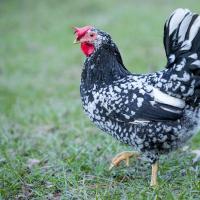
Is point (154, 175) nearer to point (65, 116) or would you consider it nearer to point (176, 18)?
point (176, 18)

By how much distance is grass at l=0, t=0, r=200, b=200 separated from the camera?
408cm

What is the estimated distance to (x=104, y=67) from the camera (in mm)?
4219

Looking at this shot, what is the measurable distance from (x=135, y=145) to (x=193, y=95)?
0.68 m

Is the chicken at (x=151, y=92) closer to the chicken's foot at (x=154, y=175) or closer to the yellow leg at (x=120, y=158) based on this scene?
the chicken's foot at (x=154, y=175)

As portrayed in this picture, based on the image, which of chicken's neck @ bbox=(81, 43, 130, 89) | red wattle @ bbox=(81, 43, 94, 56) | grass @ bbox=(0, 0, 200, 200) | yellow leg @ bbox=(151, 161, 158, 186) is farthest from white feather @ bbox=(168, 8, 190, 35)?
grass @ bbox=(0, 0, 200, 200)

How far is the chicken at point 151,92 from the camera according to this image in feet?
12.3

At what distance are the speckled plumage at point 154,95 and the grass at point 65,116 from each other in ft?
1.52

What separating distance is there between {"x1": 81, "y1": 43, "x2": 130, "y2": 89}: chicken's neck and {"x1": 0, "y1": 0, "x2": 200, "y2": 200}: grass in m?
0.90

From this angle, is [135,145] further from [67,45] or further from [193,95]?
[67,45]

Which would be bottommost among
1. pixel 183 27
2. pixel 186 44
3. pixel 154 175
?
pixel 154 175

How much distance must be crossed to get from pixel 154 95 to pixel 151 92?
0.15 ft

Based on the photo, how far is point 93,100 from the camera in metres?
4.16

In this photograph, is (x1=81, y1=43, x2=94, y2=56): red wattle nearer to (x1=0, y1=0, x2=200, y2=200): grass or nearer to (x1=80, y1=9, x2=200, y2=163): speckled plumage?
(x1=80, y1=9, x2=200, y2=163): speckled plumage

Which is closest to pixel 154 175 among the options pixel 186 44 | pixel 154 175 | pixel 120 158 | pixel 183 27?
pixel 154 175
